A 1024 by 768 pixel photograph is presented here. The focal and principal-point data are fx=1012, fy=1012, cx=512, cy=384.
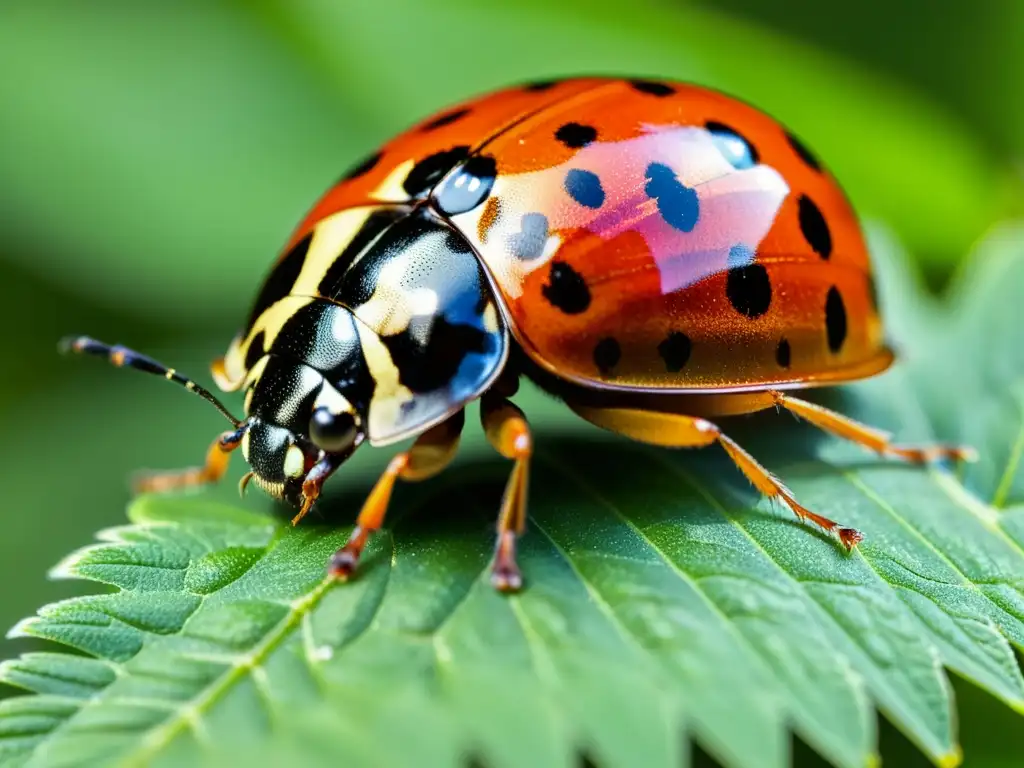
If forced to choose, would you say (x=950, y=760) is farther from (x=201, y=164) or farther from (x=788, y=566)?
(x=201, y=164)

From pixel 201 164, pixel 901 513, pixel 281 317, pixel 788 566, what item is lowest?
pixel 901 513

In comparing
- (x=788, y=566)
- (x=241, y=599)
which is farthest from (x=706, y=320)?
(x=241, y=599)

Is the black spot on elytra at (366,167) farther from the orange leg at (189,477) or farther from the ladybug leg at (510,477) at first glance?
the orange leg at (189,477)

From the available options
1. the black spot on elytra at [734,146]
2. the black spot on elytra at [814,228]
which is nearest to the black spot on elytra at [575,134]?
the black spot on elytra at [734,146]

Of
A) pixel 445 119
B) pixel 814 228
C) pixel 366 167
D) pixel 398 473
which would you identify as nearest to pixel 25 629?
pixel 398 473

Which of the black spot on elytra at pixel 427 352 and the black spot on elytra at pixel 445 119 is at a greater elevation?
the black spot on elytra at pixel 445 119

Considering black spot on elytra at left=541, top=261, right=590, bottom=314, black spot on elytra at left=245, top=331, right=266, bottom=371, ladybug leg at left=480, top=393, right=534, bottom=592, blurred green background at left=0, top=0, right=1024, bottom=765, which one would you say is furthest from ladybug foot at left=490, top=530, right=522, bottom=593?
blurred green background at left=0, top=0, right=1024, bottom=765
